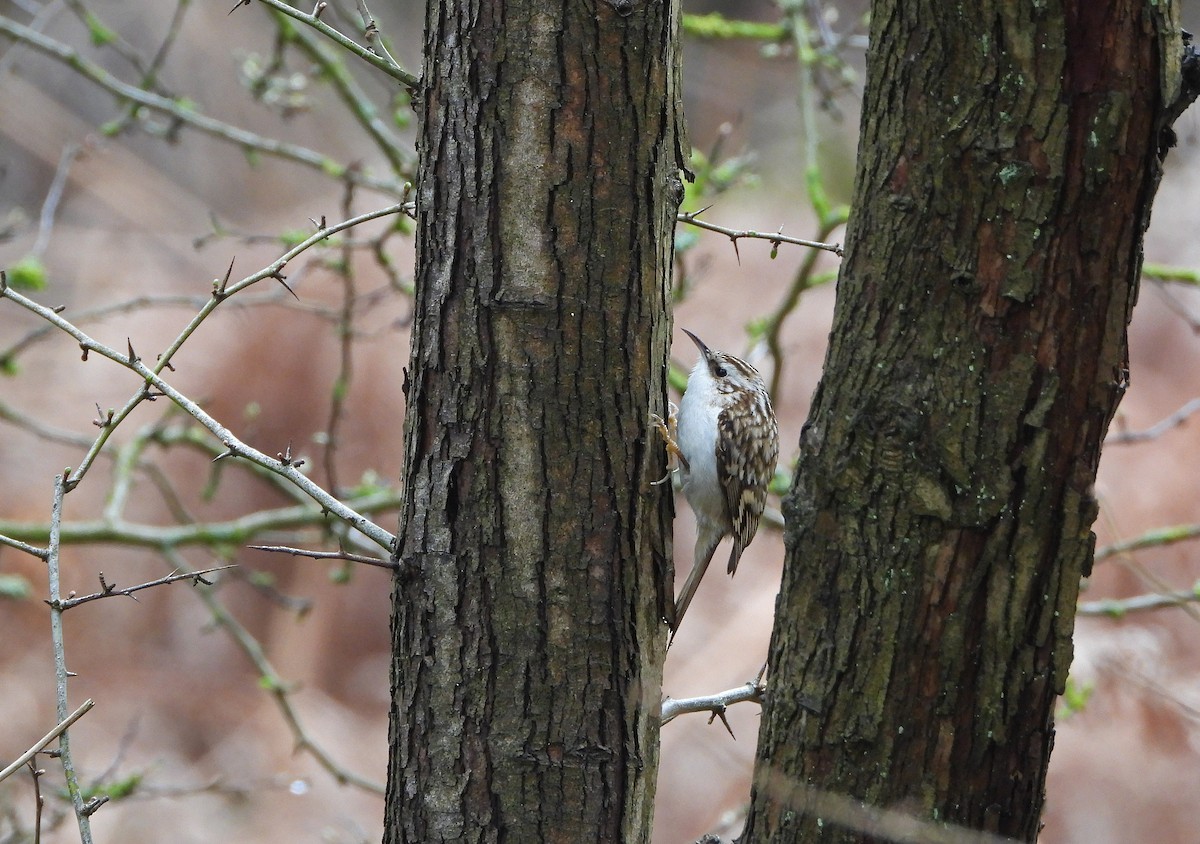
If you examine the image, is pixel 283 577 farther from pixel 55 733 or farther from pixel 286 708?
pixel 55 733

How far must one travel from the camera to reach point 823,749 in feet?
5.19

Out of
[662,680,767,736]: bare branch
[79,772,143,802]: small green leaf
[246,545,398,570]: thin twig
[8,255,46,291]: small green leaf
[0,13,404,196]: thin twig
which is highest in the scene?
[0,13,404,196]: thin twig

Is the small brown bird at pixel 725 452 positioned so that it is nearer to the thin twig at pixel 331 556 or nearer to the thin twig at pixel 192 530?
the thin twig at pixel 192 530

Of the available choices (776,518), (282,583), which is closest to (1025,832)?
(776,518)

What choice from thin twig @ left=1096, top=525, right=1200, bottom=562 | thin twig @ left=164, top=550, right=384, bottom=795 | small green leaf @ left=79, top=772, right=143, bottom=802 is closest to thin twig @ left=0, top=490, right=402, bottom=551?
thin twig @ left=164, top=550, right=384, bottom=795

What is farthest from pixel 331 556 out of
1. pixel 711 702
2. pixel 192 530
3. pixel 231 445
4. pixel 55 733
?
pixel 192 530

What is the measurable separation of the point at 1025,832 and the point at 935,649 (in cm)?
30

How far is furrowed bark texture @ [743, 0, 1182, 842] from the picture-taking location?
142cm

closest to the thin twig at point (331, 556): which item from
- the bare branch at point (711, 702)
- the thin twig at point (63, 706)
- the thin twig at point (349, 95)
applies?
the thin twig at point (63, 706)

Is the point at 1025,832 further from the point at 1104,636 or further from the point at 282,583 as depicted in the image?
the point at 282,583

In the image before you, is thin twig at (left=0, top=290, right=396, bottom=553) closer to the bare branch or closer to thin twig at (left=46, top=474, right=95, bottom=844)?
thin twig at (left=46, top=474, right=95, bottom=844)

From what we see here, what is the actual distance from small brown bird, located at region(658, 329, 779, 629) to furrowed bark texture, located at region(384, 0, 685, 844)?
5.27ft

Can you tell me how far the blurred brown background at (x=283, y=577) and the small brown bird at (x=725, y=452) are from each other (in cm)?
234

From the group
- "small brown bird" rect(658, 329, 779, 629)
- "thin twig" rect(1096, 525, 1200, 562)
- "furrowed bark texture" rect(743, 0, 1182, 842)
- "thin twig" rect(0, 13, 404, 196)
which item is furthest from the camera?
"thin twig" rect(0, 13, 404, 196)
